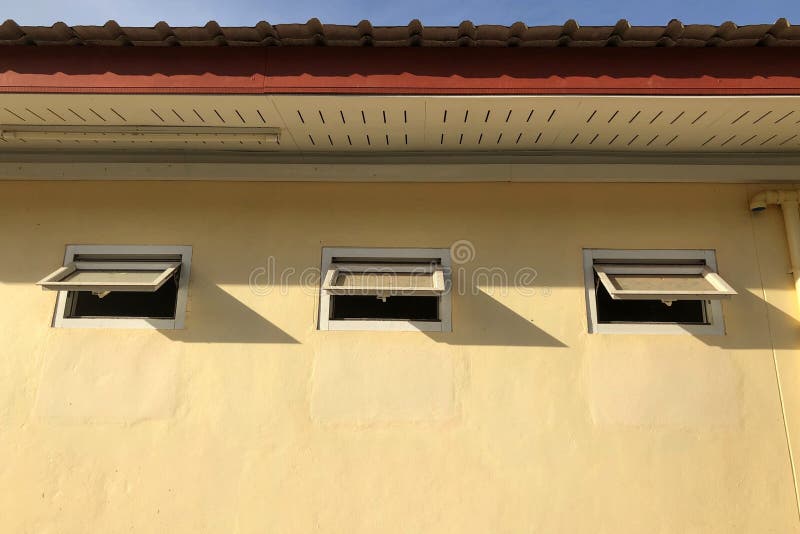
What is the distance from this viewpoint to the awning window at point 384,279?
8.94 feet

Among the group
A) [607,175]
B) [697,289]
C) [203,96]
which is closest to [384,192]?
[203,96]

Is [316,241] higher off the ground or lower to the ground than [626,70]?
lower

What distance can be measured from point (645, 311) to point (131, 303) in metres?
3.51

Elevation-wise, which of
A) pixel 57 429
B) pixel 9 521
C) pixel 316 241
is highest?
pixel 316 241

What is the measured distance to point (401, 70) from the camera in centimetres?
234

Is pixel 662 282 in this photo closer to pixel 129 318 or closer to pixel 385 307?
pixel 385 307

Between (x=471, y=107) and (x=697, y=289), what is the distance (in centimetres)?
174

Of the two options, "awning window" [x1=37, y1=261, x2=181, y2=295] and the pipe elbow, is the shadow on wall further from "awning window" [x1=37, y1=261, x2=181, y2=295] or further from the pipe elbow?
the pipe elbow

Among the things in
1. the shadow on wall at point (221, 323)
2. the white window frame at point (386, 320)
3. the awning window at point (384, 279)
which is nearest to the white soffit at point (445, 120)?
the white window frame at point (386, 320)

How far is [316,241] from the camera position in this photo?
120 inches

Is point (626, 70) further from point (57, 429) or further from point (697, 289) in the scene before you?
point (57, 429)

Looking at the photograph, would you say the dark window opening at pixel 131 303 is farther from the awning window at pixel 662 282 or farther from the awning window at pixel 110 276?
the awning window at pixel 662 282

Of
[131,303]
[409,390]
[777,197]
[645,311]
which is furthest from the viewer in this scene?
[131,303]

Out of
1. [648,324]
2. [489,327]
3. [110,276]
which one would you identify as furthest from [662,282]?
[110,276]
